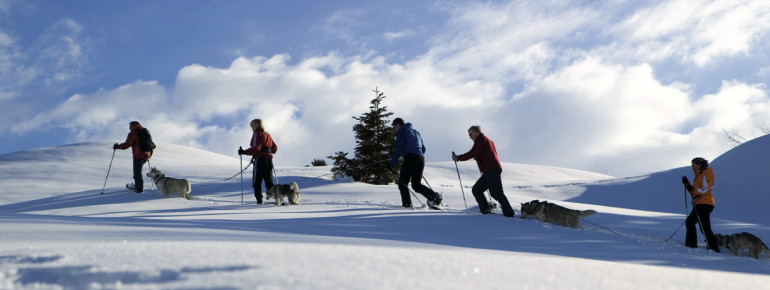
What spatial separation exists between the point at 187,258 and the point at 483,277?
1.47m

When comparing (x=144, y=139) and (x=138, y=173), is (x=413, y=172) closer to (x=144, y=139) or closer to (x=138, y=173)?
(x=144, y=139)

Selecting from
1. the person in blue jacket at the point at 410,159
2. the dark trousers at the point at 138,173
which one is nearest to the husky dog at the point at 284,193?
the person in blue jacket at the point at 410,159

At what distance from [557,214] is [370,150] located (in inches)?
503

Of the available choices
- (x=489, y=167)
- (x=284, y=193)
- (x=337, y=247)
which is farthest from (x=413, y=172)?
(x=337, y=247)

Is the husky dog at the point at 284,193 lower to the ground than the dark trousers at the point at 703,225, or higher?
higher

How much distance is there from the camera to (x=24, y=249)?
2.77m

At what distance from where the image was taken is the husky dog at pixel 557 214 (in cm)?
772

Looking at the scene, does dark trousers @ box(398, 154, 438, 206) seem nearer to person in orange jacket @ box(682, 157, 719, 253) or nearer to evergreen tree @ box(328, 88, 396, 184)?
person in orange jacket @ box(682, 157, 719, 253)

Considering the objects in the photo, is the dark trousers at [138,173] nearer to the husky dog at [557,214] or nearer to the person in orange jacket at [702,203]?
the husky dog at [557,214]

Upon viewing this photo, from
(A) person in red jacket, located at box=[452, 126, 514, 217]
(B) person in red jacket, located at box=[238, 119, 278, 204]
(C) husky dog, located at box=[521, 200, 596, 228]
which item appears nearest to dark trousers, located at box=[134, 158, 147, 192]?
(B) person in red jacket, located at box=[238, 119, 278, 204]

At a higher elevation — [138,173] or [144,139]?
[144,139]

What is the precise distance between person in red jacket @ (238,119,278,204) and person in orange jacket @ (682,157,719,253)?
23.8 feet

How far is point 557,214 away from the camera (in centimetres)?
784

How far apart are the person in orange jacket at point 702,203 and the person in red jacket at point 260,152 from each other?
724 cm
